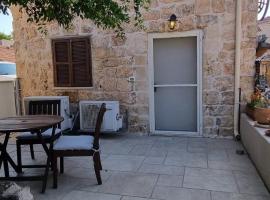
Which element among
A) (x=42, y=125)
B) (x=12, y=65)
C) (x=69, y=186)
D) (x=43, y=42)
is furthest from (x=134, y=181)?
(x=12, y=65)

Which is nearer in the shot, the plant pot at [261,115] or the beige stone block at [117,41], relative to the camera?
the plant pot at [261,115]

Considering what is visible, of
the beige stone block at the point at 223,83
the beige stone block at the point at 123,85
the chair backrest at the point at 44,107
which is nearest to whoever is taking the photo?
the chair backrest at the point at 44,107

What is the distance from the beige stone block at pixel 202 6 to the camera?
14.1 ft

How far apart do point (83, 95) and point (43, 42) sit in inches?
54.6

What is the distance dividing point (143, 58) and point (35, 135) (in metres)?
2.33

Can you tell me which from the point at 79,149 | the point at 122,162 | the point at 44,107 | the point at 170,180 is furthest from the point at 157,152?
the point at 44,107

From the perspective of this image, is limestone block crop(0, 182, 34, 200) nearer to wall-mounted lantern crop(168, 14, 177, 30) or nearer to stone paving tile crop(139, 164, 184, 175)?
stone paving tile crop(139, 164, 184, 175)

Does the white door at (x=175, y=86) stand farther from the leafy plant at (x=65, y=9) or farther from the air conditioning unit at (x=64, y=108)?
the leafy plant at (x=65, y=9)

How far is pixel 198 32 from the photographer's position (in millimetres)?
4391

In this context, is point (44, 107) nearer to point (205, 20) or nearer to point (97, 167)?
point (97, 167)

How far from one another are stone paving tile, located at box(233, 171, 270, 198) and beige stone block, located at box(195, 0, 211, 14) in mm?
2643

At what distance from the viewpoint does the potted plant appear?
3406mm

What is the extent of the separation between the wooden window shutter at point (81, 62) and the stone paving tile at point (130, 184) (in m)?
2.44

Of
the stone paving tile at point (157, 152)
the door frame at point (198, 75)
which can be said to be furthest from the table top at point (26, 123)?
the door frame at point (198, 75)
